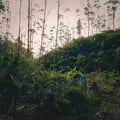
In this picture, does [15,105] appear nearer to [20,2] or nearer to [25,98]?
[25,98]

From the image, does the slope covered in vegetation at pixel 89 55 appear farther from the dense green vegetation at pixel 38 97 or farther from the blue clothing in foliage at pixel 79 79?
the dense green vegetation at pixel 38 97

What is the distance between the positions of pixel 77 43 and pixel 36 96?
28333 millimetres

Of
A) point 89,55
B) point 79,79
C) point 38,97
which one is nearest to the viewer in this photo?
point 38,97

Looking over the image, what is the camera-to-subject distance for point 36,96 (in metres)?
14.4

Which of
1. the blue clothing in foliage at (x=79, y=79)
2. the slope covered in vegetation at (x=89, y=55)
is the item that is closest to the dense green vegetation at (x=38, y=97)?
the blue clothing in foliage at (x=79, y=79)

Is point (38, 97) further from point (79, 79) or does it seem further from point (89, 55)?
point (89, 55)

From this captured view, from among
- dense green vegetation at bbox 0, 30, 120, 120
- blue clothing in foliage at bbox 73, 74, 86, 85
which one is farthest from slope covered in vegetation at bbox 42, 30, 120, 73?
dense green vegetation at bbox 0, 30, 120, 120

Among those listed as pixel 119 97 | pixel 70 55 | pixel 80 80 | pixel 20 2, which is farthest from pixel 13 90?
pixel 20 2

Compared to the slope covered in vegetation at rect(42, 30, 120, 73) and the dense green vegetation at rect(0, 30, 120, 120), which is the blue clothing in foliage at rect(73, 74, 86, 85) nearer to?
the dense green vegetation at rect(0, 30, 120, 120)

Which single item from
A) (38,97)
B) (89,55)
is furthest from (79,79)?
(89,55)

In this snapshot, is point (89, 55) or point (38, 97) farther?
point (89, 55)

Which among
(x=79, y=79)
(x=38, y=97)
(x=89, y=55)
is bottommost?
(x=38, y=97)

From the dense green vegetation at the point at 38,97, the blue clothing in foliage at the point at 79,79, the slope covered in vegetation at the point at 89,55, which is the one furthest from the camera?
the slope covered in vegetation at the point at 89,55

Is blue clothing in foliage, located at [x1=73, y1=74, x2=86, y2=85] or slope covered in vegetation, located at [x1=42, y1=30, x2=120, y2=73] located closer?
blue clothing in foliage, located at [x1=73, y1=74, x2=86, y2=85]
